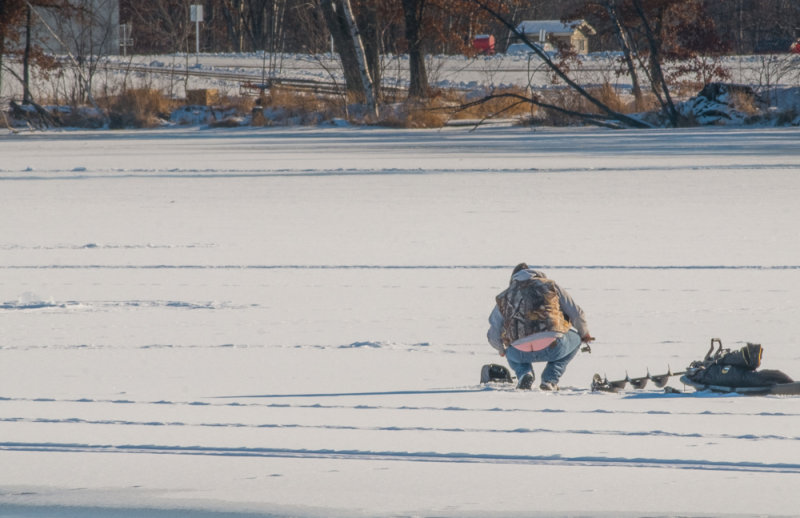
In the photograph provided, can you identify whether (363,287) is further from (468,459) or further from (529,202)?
(529,202)

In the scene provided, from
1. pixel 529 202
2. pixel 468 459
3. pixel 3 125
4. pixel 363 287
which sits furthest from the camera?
pixel 3 125

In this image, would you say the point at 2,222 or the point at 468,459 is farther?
the point at 2,222

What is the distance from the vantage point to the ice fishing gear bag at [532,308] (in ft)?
18.2

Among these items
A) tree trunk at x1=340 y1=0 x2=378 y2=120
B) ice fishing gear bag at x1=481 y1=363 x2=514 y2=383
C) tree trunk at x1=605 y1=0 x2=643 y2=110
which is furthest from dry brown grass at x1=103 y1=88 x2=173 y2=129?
ice fishing gear bag at x1=481 y1=363 x2=514 y2=383

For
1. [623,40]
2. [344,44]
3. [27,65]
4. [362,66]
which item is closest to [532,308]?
[623,40]

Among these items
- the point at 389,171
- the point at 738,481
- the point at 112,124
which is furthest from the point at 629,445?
the point at 112,124

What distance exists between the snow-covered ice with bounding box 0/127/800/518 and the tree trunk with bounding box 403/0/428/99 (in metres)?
14.1

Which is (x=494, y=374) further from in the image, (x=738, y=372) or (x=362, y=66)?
(x=362, y=66)

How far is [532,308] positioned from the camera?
5555 millimetres

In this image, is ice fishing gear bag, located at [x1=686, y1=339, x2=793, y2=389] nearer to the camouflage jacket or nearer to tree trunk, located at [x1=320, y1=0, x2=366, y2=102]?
the camouflage jacket

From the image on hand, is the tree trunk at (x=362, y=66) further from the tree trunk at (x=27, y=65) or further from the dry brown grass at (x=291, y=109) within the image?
the tree trunk at (x=27, y=65)

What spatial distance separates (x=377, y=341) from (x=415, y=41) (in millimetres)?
23565

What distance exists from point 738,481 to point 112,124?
24.5 meters

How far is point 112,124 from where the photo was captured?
2661cm
